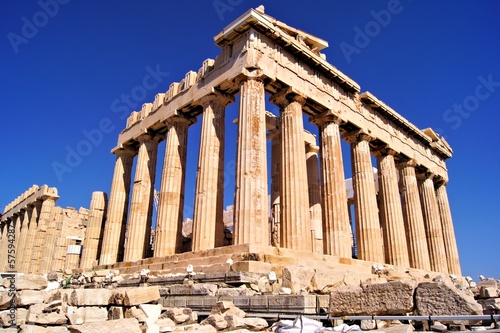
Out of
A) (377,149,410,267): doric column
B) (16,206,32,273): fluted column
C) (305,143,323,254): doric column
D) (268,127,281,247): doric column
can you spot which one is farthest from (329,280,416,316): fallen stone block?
(16,206,32,273): fluted column

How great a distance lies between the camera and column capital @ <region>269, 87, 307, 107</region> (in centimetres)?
1859

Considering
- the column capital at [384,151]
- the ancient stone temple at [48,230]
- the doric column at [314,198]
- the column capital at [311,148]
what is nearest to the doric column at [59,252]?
the ancient stone temple at [48,230]

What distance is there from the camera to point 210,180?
1736 centimetres

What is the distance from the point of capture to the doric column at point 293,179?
1609 centimetres

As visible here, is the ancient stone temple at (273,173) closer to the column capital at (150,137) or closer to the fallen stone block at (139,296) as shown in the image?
the column capital at (150,137)

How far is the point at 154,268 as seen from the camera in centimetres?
1650

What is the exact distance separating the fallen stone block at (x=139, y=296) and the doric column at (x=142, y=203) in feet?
41.4

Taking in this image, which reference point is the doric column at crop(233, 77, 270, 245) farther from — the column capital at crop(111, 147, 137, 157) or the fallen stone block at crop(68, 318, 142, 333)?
the column capital at crop(111, 147, 137, 157)

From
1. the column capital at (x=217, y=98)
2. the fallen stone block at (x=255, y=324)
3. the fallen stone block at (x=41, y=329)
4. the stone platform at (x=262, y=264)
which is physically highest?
the column capital at (x=217, y=98)

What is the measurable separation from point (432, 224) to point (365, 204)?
962cm

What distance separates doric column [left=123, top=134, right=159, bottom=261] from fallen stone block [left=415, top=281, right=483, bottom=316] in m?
16.9

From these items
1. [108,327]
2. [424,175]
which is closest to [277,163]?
[424,175]

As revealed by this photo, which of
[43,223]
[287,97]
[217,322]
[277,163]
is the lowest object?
[217,322]

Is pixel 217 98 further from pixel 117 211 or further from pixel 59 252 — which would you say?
pixel 59 252
